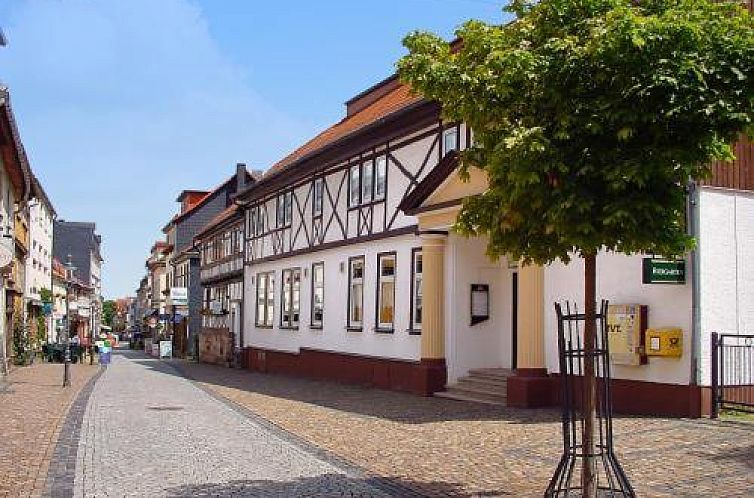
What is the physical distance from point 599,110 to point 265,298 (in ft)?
91.3

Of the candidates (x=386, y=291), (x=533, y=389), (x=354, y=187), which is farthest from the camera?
(x=354, y=187)

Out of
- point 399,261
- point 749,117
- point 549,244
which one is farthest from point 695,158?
point 399,261

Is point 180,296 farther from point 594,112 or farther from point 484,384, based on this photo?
point 594,112

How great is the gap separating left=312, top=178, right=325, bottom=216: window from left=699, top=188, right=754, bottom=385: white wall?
48.9 ft

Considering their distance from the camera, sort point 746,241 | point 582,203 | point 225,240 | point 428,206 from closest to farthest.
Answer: point 582,203
point 746,241
point 428,206
point 225,240

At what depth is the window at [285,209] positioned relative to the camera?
30009 millimetres

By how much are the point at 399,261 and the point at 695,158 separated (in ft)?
50.2

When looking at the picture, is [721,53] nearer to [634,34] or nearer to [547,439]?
[634,34]

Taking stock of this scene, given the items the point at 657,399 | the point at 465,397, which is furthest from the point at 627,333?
the point at 465,397

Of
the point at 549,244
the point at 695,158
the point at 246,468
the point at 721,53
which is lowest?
the point at 246,468

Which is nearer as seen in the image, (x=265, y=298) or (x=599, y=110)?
(x=599, y=110)

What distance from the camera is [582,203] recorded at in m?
5.99

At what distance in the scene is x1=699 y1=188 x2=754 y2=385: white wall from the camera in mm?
13016

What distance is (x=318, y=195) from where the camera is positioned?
27094 millimetres
